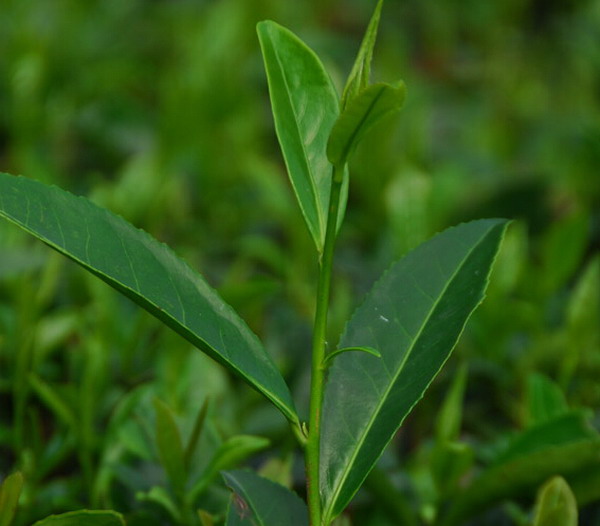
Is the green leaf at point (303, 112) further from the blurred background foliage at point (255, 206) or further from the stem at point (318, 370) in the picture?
the blurred background foliage at point (255, 206)

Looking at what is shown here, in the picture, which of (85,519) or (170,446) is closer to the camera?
(85,519)

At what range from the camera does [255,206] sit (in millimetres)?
1694

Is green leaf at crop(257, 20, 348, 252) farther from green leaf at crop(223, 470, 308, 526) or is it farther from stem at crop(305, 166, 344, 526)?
green leaf at crop(223, 470, 308, 526)

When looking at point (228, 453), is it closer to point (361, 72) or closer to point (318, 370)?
point (318, 370)

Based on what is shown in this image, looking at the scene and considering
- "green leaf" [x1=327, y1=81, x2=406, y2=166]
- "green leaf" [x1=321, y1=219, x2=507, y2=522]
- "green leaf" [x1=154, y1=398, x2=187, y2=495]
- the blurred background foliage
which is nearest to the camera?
"green leaf" [x1=327, y1=81, x2=406, y2=166]

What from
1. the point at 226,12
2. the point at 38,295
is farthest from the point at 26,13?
the point at 38,295

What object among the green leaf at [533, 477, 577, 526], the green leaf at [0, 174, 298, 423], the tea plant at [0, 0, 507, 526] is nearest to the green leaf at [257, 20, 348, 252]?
the tea plant at [0, 0, 507, 526]

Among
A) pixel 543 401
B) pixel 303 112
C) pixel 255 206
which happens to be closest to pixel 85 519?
pixel 303 112

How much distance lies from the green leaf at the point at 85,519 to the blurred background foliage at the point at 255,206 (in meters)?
0.13

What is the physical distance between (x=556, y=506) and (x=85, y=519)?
45cm

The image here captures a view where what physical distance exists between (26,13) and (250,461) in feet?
4.87

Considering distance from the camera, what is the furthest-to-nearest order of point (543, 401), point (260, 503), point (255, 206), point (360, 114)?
point (255, 206) → point (543, 401) → point (260, 503) → point (360, 114)

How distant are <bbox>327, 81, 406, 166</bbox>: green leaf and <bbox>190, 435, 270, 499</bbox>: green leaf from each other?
35 centimetres

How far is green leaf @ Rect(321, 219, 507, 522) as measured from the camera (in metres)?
0.76
